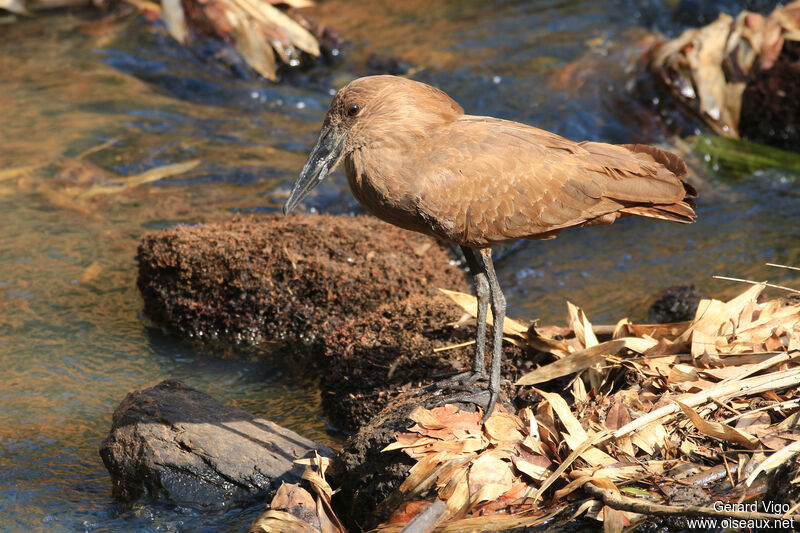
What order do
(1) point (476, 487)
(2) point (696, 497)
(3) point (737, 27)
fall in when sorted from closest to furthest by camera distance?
(2) point (696, 497) → (1) point (476, 487) → (3) point (737, 27)

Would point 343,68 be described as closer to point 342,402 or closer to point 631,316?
point 631,316

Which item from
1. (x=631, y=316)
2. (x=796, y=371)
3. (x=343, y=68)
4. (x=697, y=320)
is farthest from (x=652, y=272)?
(x=343, y=68)

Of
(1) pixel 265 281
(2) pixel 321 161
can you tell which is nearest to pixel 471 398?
(2) pixel 321 161

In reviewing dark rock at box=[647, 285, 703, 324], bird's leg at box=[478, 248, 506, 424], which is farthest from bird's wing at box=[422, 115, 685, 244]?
dark rock at box=[647, 285, 703, 324]

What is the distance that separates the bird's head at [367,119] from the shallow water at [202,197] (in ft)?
5.81

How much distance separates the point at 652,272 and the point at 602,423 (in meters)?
3.28

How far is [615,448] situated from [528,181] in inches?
56.6

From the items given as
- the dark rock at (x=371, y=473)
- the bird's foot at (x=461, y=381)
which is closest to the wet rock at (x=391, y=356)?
the bird's foot at (x=461, y=381)

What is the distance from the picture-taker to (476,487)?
12.0ft

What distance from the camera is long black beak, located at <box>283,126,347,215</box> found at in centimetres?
427

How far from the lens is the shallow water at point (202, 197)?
5.02 meters

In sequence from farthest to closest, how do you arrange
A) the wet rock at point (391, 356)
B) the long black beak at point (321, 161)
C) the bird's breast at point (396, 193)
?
the wet rock at point (391, 356) < the long black beak at point (321, 161) < the bird's breast at point (396, 193)

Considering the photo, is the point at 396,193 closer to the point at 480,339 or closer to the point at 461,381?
the point at 480,339

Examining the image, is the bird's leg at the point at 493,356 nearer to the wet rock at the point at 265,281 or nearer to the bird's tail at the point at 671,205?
the bird's tail at the point at 671,205
